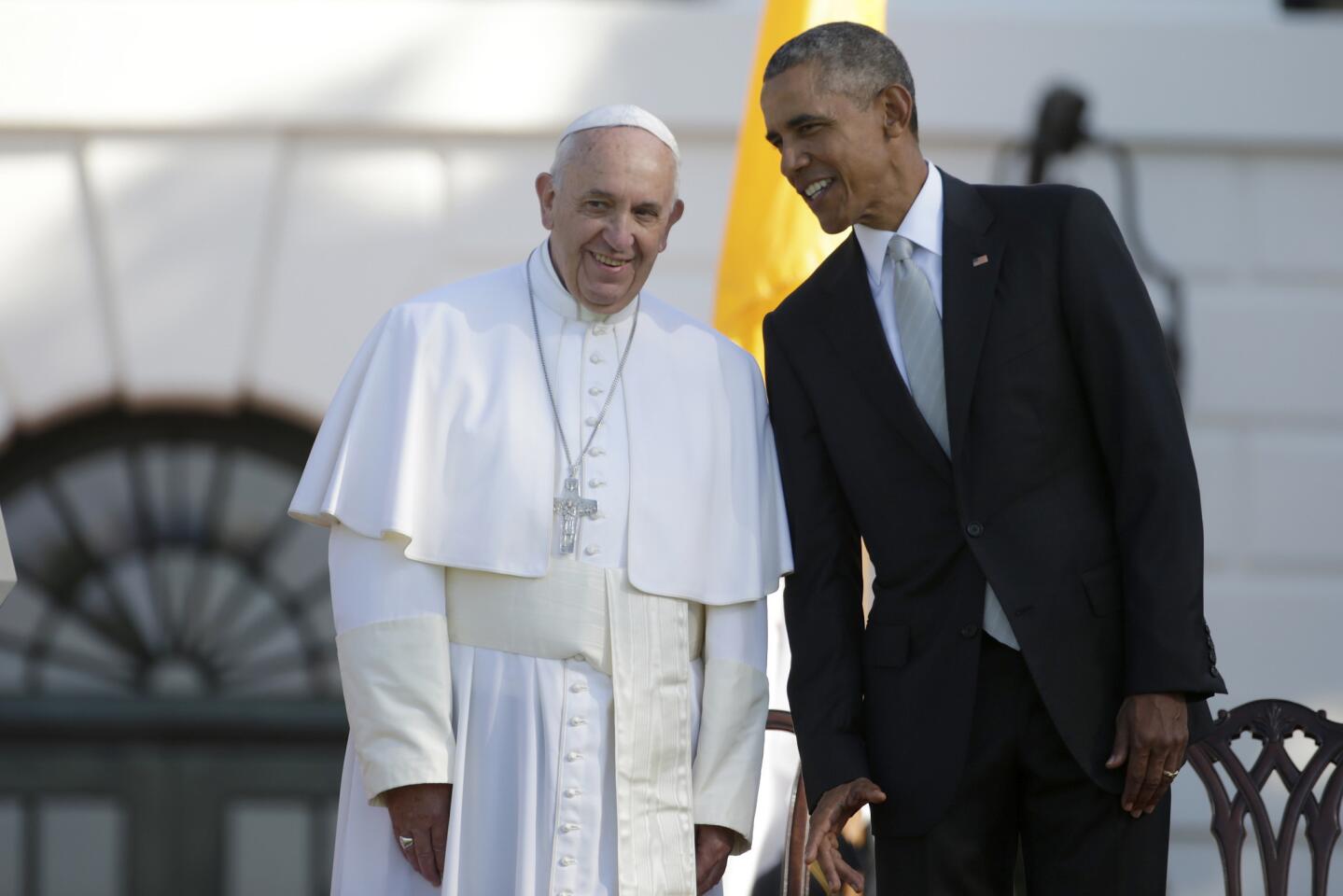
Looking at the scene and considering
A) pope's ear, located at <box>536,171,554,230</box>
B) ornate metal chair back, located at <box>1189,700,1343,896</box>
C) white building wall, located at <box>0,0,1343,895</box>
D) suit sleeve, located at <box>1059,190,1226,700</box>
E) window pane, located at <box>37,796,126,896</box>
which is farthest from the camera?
window pane, located at <box>37,796,126,896</box>

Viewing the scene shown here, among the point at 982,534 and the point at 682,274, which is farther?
the point at 682,274

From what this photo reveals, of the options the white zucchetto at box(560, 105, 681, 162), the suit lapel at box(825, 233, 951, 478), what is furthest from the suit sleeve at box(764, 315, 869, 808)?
the white zucchetto at box(560, 105, 681, 162)

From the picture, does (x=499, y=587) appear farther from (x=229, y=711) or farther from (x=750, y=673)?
(x=229, y=711)

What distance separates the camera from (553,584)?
248 cm

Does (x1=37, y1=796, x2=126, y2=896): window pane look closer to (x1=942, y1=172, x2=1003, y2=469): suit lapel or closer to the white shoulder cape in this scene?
the white shoulder cape

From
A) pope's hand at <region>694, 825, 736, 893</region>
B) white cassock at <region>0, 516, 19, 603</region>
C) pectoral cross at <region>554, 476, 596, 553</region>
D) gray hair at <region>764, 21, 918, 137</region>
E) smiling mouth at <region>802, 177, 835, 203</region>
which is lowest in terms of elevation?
pope's hand at <region>694, 825, 736, 893</region>

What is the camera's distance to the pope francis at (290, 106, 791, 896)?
2.42m

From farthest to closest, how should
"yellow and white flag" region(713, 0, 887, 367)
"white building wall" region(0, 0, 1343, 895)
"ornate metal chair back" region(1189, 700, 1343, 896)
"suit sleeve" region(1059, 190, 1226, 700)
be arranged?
"white building wall" region(0, 0, 1343, 895) → "yellow and white flag" region(713, 0, 887, 367) → "ornate metal chair back" region(1189, 700, 1343, 896) → "suit sleeve" region(1059, 190, 1226, 700)

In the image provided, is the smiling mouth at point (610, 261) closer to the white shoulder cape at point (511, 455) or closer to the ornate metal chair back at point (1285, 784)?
the white shoulder cape at point (511, 455)

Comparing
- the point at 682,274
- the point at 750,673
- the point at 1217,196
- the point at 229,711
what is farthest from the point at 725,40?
the point at 750,673

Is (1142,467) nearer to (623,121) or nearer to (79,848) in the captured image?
(623,121)

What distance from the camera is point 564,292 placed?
265cm

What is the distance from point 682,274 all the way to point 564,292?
234 cm

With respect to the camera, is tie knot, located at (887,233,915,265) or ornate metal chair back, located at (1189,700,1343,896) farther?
ornate metal chair back, located at (1189,700,1343,896)
